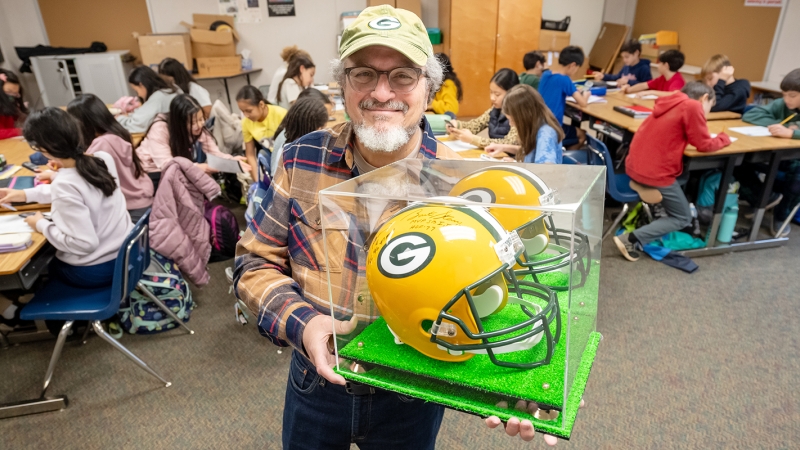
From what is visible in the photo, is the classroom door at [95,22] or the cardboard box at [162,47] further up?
the classroom door at [95,22]

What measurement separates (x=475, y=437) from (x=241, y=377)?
113cm

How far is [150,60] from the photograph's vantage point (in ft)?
19.2

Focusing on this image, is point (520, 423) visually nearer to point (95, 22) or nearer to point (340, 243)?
point (340, 243)

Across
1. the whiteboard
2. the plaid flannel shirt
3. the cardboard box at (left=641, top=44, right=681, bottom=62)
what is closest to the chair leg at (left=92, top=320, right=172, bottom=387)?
the plaid flannel shirt

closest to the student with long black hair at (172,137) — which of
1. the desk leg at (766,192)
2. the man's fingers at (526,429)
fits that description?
the man's fingers at (526,429)

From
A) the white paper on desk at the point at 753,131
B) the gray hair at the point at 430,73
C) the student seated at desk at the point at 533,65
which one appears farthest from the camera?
the student seated at desk at the point at 533,65

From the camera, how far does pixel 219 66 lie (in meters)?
6.21

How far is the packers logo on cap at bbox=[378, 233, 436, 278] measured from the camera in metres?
0.71

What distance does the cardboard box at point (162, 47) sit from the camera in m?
5.77

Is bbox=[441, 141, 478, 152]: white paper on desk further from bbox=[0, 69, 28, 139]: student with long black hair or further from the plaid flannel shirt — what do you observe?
bbox=[0, 69, 28, 139]: student with long black hair

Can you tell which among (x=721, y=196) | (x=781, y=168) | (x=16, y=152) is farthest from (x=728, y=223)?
(x=16, y=152)

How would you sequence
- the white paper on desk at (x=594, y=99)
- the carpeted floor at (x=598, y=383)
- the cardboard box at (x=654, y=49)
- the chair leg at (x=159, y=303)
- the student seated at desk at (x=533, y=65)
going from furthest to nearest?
the cardboard box at (x=654, y=49)
the student seated at desk at (x=533, y=65)
the white paper on desk at (x=594, y=99)
the chair leg at (x=159, y=303)
the carpeted floor at (x=598, y=383)

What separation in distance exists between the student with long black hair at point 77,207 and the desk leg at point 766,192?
393cm

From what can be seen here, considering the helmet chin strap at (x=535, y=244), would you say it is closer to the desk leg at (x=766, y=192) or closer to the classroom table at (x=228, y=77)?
the desk leg at (x=766, y=192)
